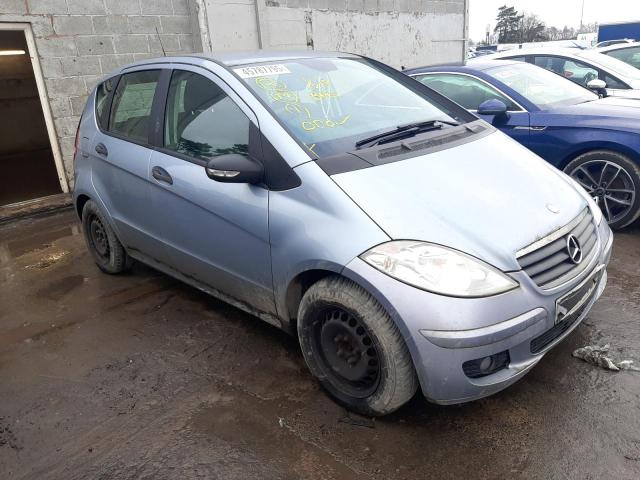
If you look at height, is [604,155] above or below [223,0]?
below

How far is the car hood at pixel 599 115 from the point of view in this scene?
438cm

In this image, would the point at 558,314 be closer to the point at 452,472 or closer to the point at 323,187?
the point at 452,472

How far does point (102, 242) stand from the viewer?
4320 mm

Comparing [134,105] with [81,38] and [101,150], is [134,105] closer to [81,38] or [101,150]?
[101,150]

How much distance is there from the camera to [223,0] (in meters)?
7.46

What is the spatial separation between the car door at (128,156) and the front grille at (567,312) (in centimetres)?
236

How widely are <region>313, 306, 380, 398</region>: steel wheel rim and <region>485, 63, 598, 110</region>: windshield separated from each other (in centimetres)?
351

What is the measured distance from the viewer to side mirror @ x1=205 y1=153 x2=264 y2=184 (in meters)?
2.61

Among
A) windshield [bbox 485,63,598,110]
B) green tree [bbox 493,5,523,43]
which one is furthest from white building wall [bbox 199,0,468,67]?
green tree [bbox 493,5,523,43]

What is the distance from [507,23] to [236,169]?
65959 mm

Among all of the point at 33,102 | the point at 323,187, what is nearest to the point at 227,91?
the point at 323,187

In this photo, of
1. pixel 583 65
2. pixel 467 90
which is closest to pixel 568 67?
pixel 583 65

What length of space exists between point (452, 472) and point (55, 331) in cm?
275

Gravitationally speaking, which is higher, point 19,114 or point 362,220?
point 362,220
